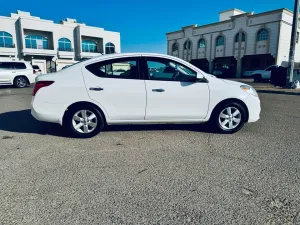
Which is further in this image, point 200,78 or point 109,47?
point 109,47

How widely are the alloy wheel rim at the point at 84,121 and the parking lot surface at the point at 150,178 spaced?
0.24 meters

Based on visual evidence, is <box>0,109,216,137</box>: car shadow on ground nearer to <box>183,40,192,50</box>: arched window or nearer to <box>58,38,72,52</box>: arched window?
<box>58,38,72,52</box>: arched window

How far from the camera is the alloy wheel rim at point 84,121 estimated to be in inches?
170

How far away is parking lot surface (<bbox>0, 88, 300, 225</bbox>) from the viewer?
7.14ft

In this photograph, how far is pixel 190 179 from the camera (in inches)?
111

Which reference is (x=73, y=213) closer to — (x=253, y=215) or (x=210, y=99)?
(x=253, y=215)

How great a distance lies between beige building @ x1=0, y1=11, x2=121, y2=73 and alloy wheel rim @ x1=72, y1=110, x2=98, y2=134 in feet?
109

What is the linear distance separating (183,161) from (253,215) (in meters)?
1.32

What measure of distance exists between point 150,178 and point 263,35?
35478 millimetres

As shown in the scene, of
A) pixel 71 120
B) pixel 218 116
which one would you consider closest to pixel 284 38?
pixel 218 116

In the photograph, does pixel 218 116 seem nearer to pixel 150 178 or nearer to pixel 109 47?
pixel 150 178

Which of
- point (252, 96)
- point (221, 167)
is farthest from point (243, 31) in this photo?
point (221, 167)

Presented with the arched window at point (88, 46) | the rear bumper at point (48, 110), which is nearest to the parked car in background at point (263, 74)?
the rear bumper at point (48, 110)

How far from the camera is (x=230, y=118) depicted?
4.68 metres
